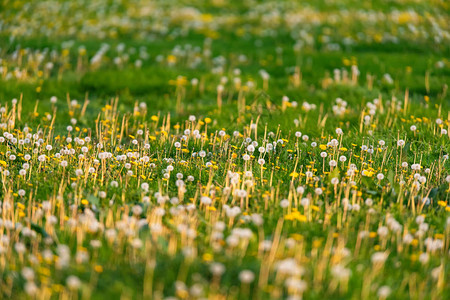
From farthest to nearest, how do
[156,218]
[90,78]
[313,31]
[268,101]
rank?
[313,31] → [90,78] → [268,101] → [156,218]

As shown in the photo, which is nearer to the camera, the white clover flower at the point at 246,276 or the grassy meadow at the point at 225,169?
the white clover flower at the point at 246,276

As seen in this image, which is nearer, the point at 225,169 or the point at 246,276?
the point at 246,276

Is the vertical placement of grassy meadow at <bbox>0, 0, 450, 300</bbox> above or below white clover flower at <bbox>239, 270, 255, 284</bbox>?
below

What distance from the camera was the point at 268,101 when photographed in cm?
874

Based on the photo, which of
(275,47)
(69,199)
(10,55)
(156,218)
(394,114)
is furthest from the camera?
(275,47)

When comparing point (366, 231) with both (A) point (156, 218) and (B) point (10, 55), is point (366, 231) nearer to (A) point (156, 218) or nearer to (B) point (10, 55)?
(A) point (156, 218)

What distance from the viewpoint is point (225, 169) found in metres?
5.89

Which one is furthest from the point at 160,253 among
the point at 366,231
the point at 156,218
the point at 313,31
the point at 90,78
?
the point at 313,31

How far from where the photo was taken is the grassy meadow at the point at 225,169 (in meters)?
3.80

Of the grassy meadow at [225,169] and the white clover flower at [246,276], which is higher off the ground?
the white clover flower at [246,276]

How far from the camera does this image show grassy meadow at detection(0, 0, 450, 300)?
3797 mm

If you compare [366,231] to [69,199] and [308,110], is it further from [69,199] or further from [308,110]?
[308,110]

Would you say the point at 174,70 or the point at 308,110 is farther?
the point at 174,70

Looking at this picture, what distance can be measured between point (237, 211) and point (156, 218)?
0.72 m
